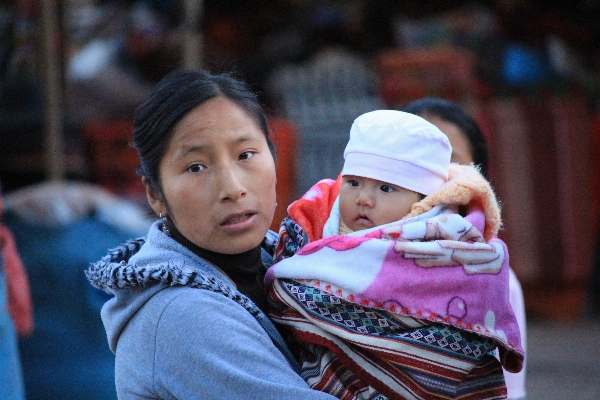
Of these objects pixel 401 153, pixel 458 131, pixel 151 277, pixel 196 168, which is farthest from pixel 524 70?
pixel 151 277

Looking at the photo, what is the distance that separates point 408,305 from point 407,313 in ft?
0.06

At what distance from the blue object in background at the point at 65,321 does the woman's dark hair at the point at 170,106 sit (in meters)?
2.03

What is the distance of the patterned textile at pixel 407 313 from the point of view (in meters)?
1.68

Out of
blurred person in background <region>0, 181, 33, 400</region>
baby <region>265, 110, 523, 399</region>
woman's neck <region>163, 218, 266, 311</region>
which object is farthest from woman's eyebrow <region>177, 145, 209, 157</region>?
blurred person in background <region>0, 181, 33, 400</region>

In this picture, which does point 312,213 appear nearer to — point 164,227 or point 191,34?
point 164,227

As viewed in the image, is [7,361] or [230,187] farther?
[7,361]

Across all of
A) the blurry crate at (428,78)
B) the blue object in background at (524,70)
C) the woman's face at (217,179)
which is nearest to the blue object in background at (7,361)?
the woman's face at (217,179)

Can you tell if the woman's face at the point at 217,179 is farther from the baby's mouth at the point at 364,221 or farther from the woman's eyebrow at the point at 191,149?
the baby's mouth at the point at 364,221

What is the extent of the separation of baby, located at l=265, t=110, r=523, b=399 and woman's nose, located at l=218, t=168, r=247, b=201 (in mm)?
214

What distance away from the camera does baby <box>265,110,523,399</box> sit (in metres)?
1.69

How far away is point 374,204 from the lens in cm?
198

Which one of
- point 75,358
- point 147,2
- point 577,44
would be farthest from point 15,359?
point 577,44

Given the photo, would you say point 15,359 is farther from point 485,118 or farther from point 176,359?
point 485,118

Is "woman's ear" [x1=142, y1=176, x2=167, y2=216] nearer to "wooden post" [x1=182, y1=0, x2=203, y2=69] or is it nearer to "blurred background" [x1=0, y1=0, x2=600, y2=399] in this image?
"blurred background" [x1=0, y1=0, x2=600, y2=399]
